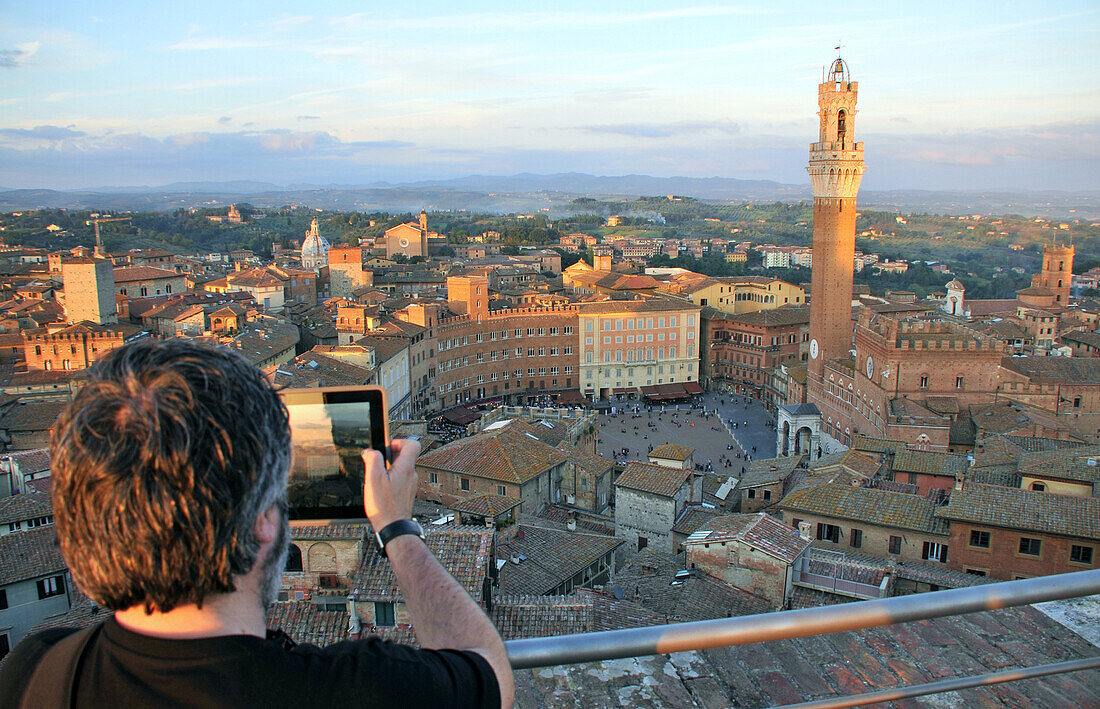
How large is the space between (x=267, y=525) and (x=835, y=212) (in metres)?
35.0

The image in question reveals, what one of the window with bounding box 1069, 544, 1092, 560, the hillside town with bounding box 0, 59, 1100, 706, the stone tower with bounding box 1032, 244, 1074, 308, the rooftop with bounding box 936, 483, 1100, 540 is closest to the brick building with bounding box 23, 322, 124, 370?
the hillside town with bounding box 0, 59, 1100, 706

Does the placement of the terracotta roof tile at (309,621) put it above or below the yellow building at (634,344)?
above

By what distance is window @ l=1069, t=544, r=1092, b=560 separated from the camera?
12.3m

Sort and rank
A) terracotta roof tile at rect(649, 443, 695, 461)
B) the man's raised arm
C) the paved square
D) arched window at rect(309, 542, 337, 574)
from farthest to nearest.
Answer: the paved square < terracotta roof tile at rect(649, 443, 695, 461) < arched window at rect(309, 542, 337, 574) < the man's raised arm

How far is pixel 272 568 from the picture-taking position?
139 centimetres

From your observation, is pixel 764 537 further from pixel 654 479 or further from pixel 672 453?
pixel 672 453

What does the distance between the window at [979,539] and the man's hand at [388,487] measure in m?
13.7

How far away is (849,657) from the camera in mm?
3070

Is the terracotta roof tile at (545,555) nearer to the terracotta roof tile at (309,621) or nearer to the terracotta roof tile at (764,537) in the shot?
the terracotta roof tile at (764,537)

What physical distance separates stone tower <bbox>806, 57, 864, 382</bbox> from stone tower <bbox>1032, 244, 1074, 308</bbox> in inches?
971

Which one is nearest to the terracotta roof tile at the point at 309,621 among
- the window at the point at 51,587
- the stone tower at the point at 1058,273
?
the window at the point at 51,587

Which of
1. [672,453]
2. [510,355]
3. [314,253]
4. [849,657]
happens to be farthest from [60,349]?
[849,657]

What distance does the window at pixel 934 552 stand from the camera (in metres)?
13.9

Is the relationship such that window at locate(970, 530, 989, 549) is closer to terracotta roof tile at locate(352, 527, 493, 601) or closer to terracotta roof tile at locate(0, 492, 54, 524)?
terracotta roof tile at locate(352, 527, 493, 601)
